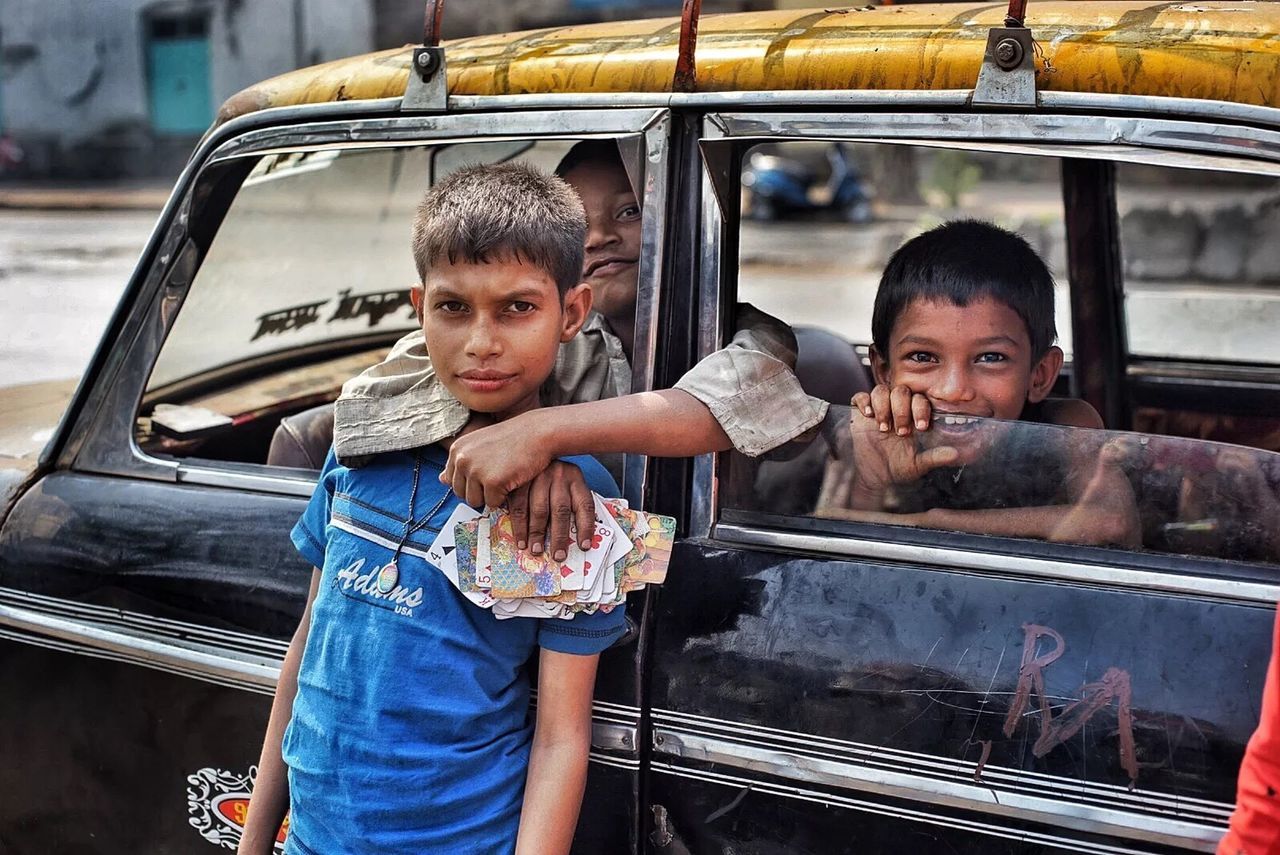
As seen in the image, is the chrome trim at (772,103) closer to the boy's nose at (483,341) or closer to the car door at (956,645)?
the car door at (956,645)

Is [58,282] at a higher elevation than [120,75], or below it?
below

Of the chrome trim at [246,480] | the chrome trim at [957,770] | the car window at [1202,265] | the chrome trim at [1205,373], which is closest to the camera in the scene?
the chrome trim at [957,770]

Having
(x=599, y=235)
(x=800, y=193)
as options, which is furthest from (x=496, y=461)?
(x=800, y=193)

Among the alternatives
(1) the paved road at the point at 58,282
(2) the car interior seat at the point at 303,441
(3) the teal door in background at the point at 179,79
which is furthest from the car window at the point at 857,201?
(2) the car interior seat at the point at 303,441

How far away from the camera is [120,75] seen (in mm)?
22969

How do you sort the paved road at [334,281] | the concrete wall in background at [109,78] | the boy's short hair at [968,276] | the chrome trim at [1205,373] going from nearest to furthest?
1. the boy's short hair at [968,276]
2. the paved road at [334,281]
3. the chrome trim at [1205,373]
4. the concrete wall in background at [109,78]

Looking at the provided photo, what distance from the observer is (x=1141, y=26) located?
1689 millimetres

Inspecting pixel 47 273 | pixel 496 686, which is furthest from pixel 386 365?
pixel 47 273

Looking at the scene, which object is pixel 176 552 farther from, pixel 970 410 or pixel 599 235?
pixel 970 410

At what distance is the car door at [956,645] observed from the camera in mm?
1526

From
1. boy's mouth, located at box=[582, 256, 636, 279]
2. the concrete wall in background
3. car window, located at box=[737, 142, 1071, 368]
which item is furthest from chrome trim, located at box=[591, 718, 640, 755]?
the concrete wall in background

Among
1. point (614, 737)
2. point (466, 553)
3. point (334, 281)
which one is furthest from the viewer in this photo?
point (334, 281)

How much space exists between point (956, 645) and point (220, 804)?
1247 millimetres

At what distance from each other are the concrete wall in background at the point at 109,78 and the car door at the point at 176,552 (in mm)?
20925
